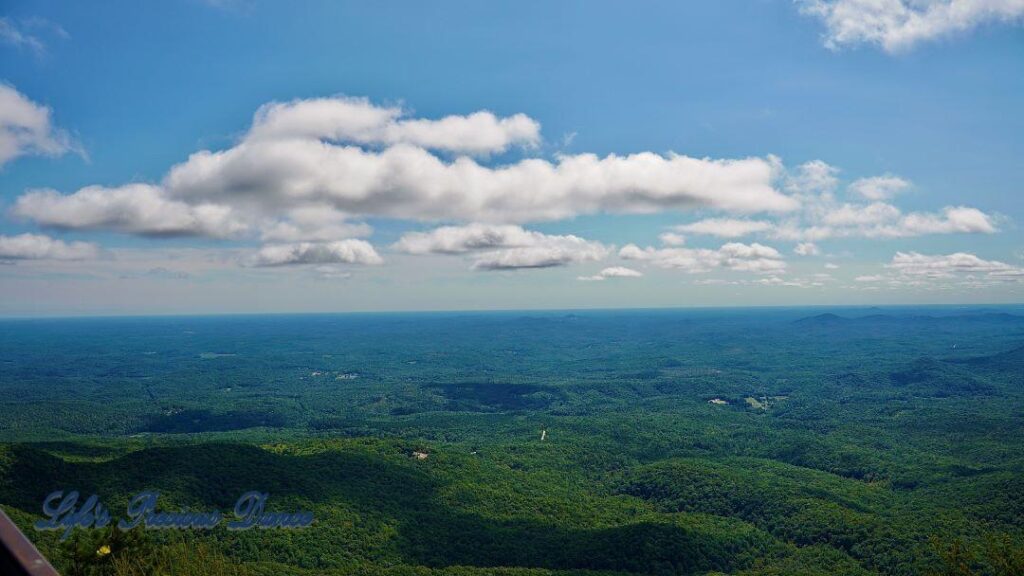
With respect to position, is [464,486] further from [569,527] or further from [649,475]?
[649,475]

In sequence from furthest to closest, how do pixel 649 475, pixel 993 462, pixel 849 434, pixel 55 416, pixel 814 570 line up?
1. pixel 55 416
2. pixel 849 434
3. pixel 993 462
4. pixel 649 475
5. pixel 814 570

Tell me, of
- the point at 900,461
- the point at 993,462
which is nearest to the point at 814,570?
the point at 900,461

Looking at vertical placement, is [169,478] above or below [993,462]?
above

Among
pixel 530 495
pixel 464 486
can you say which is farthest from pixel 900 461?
pixel 464 486

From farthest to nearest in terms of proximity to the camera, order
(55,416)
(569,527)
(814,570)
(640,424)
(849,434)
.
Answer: (55,416) → (640,424) → (849,434) → (569,527) → (814,570)

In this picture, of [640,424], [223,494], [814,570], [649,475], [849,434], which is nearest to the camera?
[814,570]

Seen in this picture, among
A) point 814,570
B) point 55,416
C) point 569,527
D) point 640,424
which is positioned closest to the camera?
point 814,570

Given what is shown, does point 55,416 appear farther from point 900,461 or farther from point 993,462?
point 993,462

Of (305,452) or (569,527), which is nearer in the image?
(569,527)

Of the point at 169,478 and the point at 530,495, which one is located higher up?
the point at 169,478
